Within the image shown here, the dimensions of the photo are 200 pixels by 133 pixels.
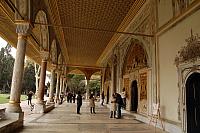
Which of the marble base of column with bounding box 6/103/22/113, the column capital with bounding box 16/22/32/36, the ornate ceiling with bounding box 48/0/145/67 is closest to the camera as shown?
the marble base of column with bounding box 6/103/22/113

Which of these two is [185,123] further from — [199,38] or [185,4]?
[185,4]

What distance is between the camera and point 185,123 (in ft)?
20.4

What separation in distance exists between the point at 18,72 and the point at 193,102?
5415mm

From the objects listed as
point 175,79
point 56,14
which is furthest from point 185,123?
point 56,14

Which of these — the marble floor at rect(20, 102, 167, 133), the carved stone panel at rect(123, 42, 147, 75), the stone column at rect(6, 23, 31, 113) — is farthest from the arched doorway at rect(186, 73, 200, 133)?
the stone column at rect(6, 23, 31, 113)

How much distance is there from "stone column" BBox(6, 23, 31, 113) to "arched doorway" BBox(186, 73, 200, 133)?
513 cm

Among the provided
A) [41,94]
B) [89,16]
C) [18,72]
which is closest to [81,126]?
[18,72]

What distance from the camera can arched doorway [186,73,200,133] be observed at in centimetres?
612

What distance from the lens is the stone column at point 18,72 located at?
7.11 metres

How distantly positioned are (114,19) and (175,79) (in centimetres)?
573

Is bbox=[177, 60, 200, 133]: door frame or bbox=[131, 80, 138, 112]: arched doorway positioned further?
bbox=[131, 80, 138, 112]: arched doorway

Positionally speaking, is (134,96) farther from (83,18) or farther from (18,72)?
(18,72)

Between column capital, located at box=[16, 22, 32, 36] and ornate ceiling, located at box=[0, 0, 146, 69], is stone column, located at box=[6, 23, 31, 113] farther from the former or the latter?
ornate ceiling, located at box=[0, 0, 146, 69]

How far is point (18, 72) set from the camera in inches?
Result: 288
